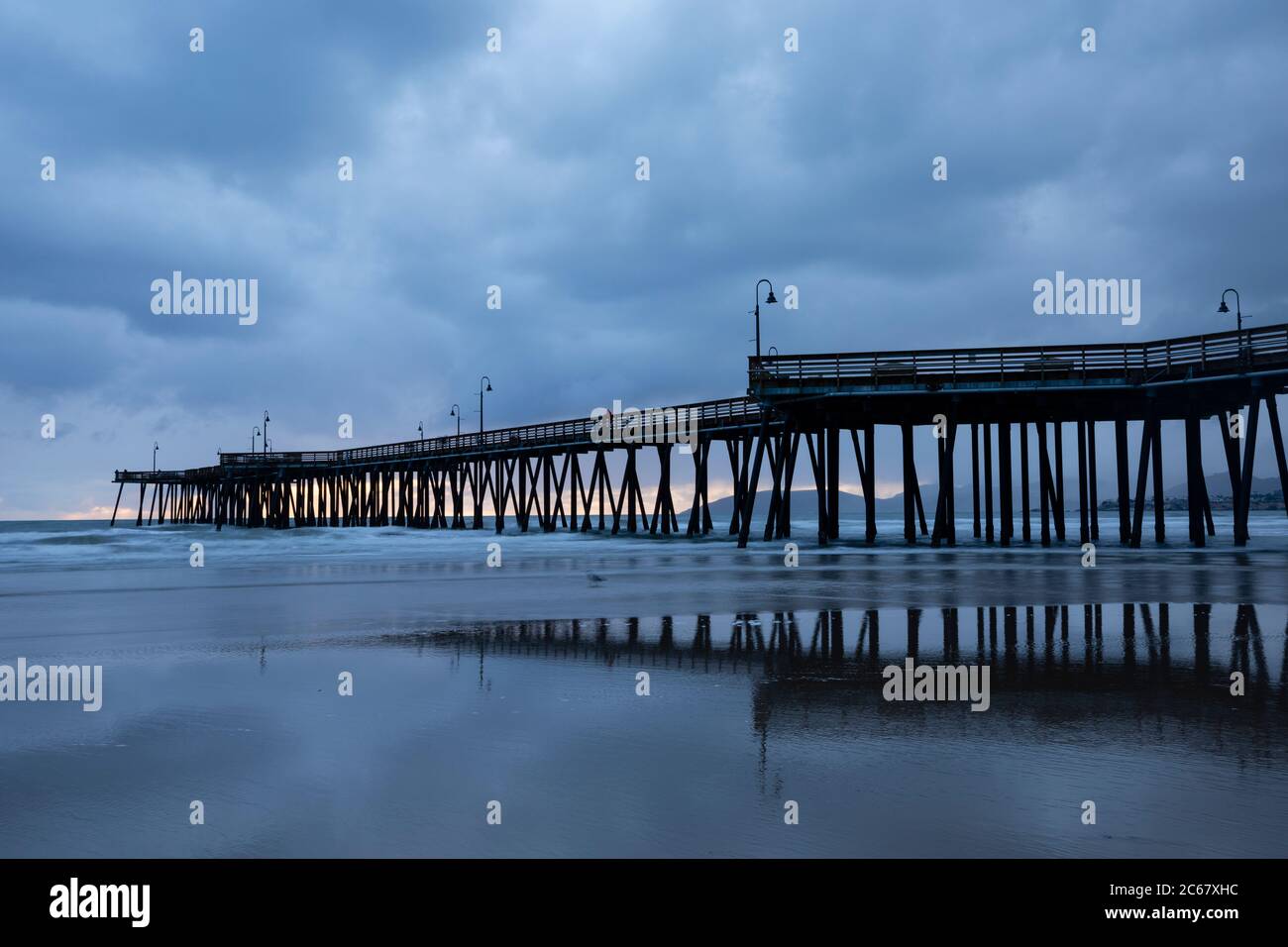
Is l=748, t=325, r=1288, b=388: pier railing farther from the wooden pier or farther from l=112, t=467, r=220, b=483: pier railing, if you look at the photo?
l=112, t=467, r=220, b=483: pier railing

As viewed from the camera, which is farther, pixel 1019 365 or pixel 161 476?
pixel 161 476

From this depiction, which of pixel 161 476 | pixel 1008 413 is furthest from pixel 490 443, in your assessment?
pixel 161 476

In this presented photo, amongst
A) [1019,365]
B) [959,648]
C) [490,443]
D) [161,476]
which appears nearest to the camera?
[959,648]

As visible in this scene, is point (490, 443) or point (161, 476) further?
point (161, 476)

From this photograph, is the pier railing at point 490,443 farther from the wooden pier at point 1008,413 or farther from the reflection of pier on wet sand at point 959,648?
the reflection of pier on wet sand at point 959,648

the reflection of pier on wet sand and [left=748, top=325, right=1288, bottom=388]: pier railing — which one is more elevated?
[left=748, top=325, right=1288, bottom=388]: pier railing

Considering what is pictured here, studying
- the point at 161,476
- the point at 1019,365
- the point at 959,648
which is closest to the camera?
the point at 959,648

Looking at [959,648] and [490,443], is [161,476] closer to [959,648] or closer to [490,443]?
[490,443]

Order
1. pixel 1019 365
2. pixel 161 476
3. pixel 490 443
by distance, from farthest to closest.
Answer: pixel 161 476 → pixel 490 443 → pixel 1019 365

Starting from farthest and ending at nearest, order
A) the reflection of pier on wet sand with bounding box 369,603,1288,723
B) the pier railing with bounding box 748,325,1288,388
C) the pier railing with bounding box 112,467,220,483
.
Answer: the pier railing with bounding box 112,467,220,483 < the pier railing with bounding box 748,325,1288,388 < the reflection of pier on wet sand with bounding box 369,603,1288,723

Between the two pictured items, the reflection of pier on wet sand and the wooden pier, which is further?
the wooden pier

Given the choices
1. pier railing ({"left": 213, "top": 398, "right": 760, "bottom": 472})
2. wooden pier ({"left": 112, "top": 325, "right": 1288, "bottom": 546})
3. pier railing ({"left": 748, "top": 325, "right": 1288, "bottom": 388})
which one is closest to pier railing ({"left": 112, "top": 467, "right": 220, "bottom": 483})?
pier railing ({"left": 213, "top": 398, "right": 760, "bottom": 472})

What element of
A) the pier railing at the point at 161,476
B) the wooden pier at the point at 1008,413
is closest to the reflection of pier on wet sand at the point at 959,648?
the wooden pier at the point at 1008,413
